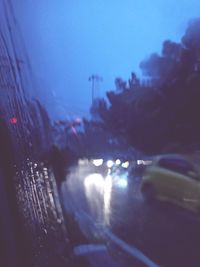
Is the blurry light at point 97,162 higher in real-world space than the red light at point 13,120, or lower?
lower

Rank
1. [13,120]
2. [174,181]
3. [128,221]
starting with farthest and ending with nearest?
[128,221]
[174,181]
[13,120]

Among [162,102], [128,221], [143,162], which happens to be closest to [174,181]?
[143,162]

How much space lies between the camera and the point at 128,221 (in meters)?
1.50

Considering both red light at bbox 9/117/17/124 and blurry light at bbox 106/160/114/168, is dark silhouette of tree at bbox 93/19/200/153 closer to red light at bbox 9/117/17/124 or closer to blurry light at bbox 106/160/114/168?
blurry light at bbox 106/160/114/168

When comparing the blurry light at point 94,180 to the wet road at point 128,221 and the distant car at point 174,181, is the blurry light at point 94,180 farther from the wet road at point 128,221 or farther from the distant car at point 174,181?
the distant car at point 174,181

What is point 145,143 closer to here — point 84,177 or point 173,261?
point 84,177

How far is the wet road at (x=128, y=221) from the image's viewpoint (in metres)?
1.22

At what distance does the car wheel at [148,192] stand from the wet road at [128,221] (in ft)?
0.06

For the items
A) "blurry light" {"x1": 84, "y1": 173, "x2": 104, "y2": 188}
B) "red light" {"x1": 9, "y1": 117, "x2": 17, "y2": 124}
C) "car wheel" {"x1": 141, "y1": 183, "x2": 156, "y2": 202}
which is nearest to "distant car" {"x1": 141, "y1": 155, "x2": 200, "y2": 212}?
"car wheel" {"x1": 141, "y1": 183, "x2": 156, "y2": 202}

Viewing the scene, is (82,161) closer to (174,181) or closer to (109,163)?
(109,163)

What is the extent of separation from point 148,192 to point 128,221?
27cm

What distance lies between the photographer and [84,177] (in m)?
1.21

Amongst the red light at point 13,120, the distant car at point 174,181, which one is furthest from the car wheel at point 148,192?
the red light at point 13,120

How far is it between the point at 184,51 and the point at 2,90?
53 cm
